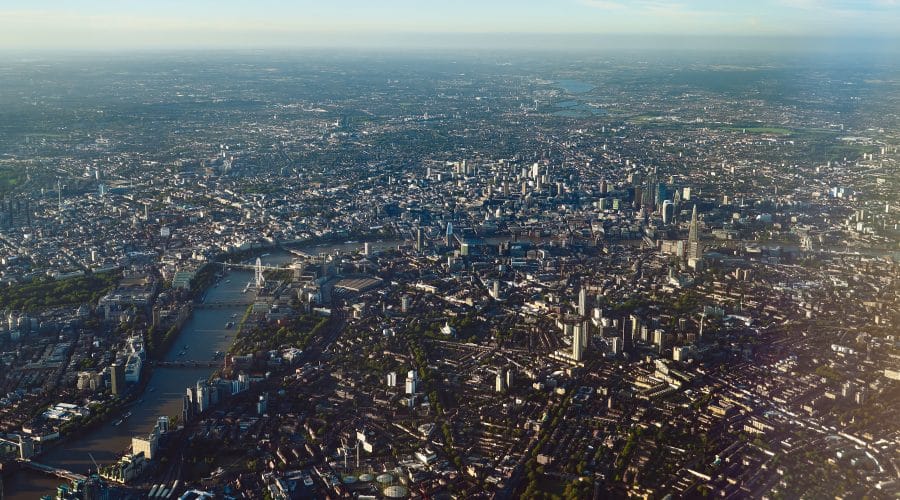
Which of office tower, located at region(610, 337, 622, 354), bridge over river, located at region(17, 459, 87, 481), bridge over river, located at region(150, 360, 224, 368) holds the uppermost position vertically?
office tower, located at region(610, 337, 622, 354)

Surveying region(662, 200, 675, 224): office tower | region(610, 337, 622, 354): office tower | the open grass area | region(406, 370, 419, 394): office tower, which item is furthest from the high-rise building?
the open grass area

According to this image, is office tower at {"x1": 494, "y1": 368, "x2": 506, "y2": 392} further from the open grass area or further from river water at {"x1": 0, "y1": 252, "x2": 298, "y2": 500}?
the open grass area

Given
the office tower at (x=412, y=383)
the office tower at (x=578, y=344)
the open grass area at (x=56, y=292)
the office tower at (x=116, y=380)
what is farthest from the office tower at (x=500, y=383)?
the open grass area at (x=56, y=292)

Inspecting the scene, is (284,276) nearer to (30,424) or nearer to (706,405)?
(30,424)

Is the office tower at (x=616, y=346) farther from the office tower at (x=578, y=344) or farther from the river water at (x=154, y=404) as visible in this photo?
the river water at (x=154, y=404)

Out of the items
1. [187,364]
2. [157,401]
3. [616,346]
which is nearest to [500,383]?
[616,346]

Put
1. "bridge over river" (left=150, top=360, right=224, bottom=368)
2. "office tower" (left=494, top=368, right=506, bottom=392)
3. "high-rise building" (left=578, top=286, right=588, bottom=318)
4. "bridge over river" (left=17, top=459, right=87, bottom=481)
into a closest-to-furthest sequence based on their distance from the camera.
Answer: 1. "bridge over river" (left=17, top=459, right=87, bottom=481)
2. "office tower" (left=494, top=368, right=506, bottom=392)
3. "bridge over river" (left=150, top=360, right=224, bottom=368)
4. "high-rise building" (left=578, top=286, right=588, bottom=318)

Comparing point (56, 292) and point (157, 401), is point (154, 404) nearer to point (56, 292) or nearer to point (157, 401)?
point (157, 401)

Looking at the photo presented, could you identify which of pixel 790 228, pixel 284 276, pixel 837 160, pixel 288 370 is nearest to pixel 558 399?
pixel 288 370
